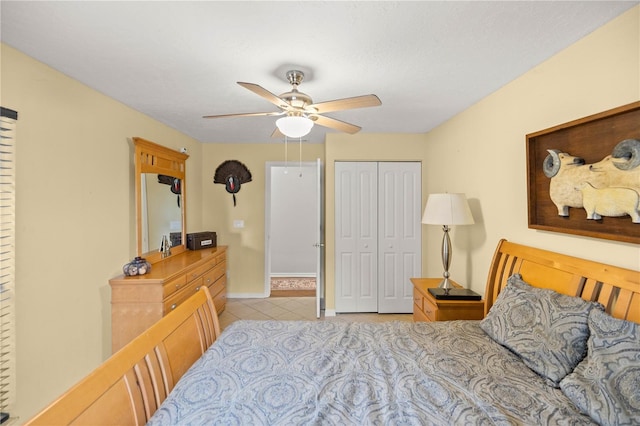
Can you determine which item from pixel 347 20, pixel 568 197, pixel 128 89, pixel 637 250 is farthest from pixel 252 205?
pixel 637 250

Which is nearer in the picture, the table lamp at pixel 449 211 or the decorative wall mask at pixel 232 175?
the table lamp at pixel 449 211

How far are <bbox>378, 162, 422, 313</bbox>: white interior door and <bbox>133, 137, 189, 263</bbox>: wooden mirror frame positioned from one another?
2.65 m

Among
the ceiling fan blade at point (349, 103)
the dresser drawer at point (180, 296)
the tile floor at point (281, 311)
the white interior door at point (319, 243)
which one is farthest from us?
the tile floor at point (281, 311)

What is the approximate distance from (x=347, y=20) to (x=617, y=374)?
1.93 meters

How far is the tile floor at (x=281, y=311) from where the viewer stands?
144 inches

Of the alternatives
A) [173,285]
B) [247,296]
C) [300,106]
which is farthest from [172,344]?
[247,296]

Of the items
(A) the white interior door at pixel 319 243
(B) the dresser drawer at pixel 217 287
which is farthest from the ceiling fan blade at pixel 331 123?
(B) the dresser drawer at pixel 217 287

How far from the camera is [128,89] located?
229 cm

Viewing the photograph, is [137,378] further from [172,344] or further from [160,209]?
[160,209]

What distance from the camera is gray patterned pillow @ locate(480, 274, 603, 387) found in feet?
4.21

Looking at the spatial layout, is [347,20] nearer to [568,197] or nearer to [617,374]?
[568,197]

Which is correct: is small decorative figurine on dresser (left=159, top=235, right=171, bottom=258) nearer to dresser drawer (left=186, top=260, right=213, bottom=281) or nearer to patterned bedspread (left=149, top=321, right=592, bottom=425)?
dresser drawer (left=186, top=260, right=213, bottom=281)

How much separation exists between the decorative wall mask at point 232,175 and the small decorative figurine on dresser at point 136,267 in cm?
202

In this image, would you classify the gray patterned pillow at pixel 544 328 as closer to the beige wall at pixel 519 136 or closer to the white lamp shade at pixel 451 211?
the beige wall at pixel 519 136
